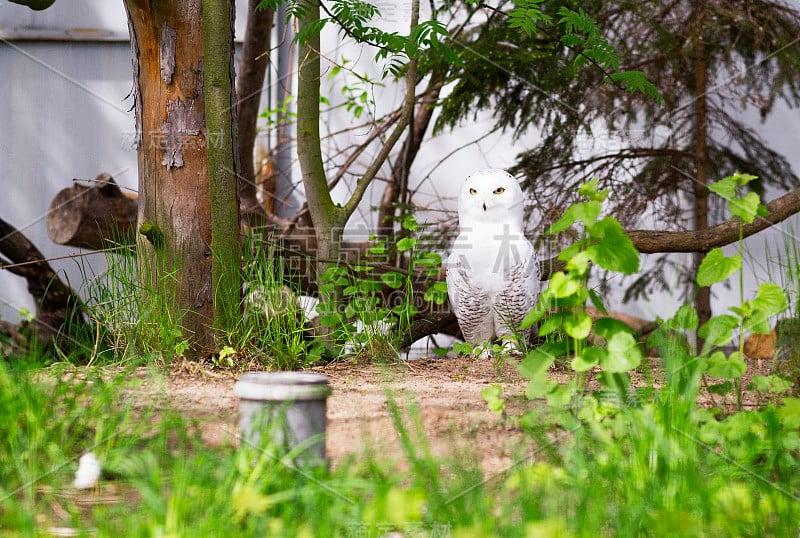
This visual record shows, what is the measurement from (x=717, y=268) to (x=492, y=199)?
39.0 inches

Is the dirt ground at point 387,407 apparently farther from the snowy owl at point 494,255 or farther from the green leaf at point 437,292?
the green leaf at point 437,292

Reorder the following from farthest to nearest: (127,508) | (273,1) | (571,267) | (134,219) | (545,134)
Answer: (545,134), (134,219), (273,1), (571,267), (127,508)

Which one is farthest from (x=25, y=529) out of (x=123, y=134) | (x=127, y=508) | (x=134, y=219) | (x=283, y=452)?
(x=123, y=134)

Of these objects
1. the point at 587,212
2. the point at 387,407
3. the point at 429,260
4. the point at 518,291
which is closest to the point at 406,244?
the point at 429,260

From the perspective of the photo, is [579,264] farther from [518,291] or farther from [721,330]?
[518,291]

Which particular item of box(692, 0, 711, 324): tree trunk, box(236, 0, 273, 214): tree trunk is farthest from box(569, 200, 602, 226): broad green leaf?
box(236, 0, 273, 214): tree trunk

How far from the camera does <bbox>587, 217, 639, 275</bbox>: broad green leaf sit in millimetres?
1437

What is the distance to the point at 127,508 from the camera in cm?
120

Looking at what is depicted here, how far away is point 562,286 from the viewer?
1409 mm

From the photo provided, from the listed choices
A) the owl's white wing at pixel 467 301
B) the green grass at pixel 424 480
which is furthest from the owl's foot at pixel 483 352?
the green grass at pixel 424 480

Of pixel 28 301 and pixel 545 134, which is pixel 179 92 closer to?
pixel 545 134

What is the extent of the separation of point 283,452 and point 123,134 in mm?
3723

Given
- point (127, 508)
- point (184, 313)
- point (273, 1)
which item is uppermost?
point (273, 1)

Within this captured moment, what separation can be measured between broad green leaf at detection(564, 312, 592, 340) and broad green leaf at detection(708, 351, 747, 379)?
0.89 feet
